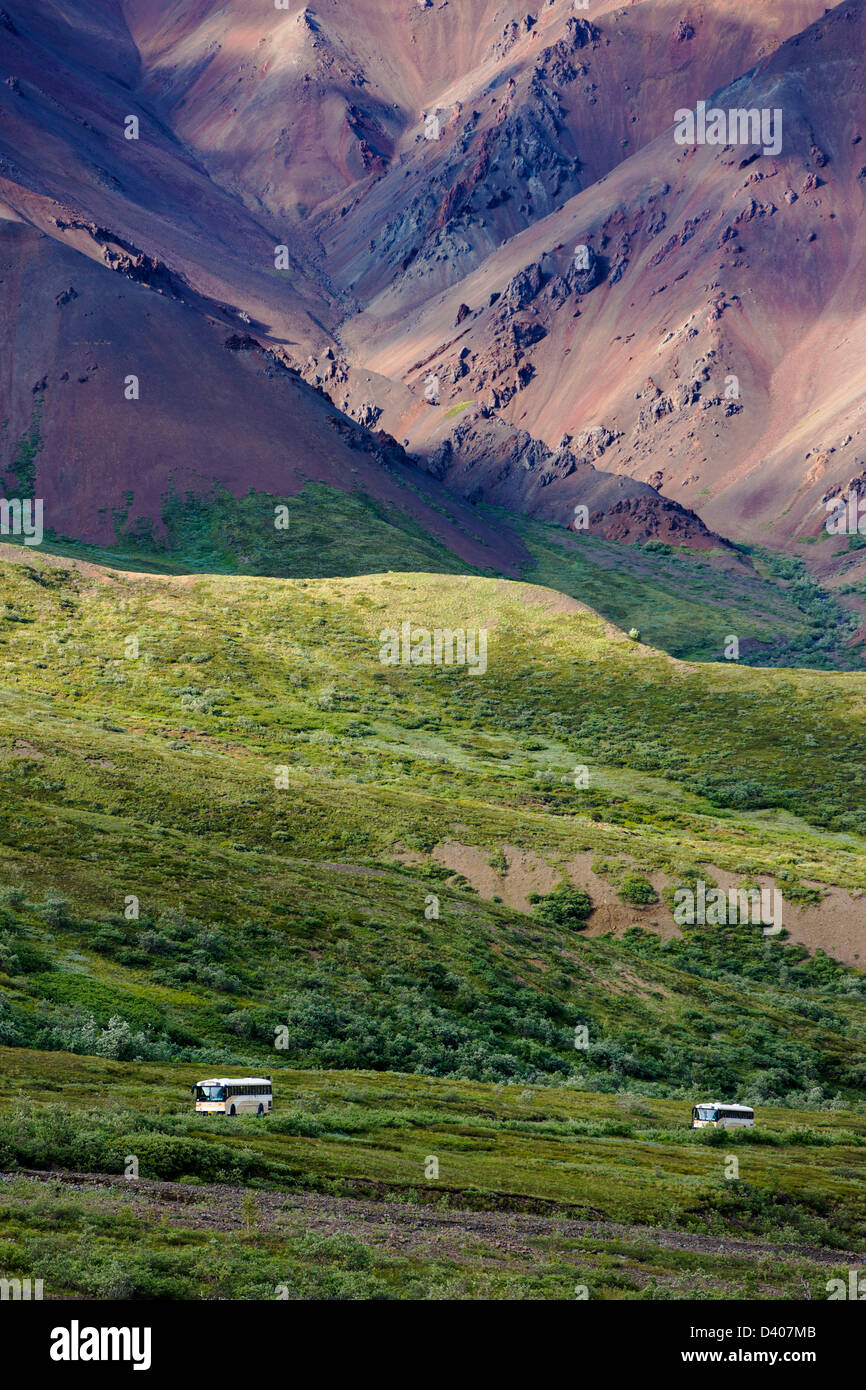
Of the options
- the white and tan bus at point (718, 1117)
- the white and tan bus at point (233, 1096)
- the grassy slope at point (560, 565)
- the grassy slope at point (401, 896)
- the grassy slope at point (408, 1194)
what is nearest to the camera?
the grassy slope at point (408, 1194)

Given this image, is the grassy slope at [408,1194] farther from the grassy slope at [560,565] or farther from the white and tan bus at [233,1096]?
the grassy slope at [560,565]

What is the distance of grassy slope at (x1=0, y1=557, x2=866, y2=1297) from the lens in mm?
25703

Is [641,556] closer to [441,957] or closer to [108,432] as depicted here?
[108,432]

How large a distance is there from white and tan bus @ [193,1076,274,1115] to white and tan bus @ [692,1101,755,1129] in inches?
482

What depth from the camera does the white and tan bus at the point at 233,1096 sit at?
2470 cm

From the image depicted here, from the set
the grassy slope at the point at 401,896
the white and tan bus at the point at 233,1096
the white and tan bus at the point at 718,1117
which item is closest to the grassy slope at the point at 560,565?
the grassy slope at the point at 401,896

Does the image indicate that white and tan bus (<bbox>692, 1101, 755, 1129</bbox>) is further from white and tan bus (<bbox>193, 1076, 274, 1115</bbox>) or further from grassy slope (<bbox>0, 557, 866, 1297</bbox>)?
white and tan bus (<bbox>193, 1076, 274, 1115</bbox>)

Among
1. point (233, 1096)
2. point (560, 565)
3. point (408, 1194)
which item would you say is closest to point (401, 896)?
point (233, 1096)

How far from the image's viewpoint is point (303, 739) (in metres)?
81.7

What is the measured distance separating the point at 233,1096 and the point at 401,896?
2611cm

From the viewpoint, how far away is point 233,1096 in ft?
82.5

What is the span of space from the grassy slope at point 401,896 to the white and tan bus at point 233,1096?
3.02 feet

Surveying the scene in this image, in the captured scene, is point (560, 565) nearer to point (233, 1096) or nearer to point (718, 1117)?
point (718, 1117)
